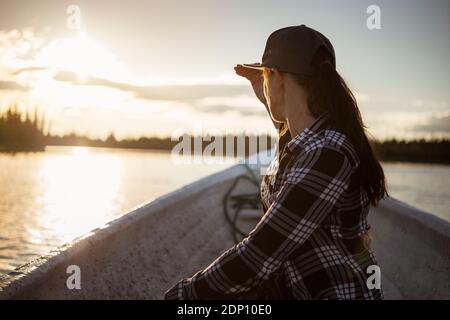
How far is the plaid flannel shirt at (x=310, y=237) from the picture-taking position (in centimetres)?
133

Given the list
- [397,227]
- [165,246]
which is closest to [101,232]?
[165,246]

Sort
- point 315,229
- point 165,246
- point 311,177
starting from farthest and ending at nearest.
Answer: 1. point 165,246
2. point 315,229
3. point 311,177

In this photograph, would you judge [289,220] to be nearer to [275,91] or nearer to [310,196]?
[310,196]

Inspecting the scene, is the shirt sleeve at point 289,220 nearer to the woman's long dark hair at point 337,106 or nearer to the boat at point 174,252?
the woman's long dark hair at point 337,106

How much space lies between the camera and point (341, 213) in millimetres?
1509

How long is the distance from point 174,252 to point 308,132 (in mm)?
2816

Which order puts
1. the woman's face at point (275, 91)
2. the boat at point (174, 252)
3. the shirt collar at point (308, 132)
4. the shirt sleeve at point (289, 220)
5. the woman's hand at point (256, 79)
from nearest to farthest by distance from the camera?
1. the shirt sleeve at point (289, 220)
2. the shirt collar at point (308, 132)
3. the woman's face at point (275, 91)
4. the woman's hand at point (256, 79)
5. the boat at point (174, 252)

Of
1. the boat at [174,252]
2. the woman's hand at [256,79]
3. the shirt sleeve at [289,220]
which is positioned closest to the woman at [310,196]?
the shirt sleeve at [289,220]

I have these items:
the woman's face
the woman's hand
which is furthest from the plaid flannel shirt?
the woman's hand

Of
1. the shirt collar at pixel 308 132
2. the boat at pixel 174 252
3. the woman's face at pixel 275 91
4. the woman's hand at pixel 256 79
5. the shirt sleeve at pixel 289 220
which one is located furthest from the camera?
the boat at pixel 174 252

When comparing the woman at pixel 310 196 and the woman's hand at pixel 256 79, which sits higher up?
the woman's hand at pixel 256 79

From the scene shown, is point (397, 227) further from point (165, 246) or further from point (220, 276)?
point (220, 276)

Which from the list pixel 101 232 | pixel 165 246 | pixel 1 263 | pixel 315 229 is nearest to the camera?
pixel 315 229

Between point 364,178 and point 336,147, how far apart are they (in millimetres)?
243
